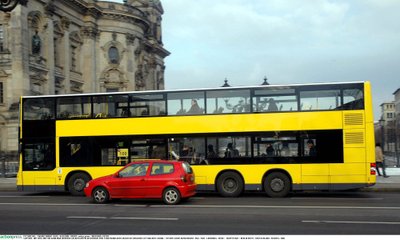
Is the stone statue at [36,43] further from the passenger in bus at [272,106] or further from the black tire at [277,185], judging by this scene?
the black tire at [277,185]

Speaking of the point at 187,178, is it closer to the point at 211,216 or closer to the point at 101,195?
the point at 101,195

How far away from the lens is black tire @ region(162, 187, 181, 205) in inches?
563

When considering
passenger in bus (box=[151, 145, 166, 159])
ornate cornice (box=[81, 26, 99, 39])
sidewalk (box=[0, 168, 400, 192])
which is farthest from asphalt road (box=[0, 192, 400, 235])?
ornate cornice (box=[81, 26, 99, 39])

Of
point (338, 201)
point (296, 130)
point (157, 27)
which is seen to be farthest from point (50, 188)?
point (157, 27)

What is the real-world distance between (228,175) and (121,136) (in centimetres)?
427

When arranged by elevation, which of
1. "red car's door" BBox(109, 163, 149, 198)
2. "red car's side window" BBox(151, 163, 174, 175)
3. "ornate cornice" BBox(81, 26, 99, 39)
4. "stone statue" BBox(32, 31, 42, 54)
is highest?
"ornate cornice" BBox(81, 26, 99, 39)

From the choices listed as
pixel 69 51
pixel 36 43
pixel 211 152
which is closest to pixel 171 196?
pixel 211 152

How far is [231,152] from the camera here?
16.5 metres

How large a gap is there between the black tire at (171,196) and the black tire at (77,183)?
174 inches

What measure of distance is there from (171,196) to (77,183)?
16.3 ft

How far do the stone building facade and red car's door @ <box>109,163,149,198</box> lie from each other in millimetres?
26373

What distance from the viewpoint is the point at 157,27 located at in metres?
77.2

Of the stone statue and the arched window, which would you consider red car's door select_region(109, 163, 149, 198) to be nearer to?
the stone statue

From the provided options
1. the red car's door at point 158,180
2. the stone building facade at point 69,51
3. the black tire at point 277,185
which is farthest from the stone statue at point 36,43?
the black tire at point 277,185
